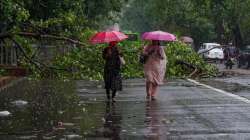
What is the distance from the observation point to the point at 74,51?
26.4 metres

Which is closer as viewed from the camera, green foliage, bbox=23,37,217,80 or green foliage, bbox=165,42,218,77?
green foliage, bbox=23,37,217,80

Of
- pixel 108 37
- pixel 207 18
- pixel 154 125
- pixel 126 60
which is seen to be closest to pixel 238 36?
pixel 207 18

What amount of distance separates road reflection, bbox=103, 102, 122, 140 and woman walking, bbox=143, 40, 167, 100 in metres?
1.74

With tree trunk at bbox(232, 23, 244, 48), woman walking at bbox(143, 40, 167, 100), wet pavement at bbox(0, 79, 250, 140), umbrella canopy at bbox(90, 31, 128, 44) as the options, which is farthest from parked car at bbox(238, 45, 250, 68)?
umbrella canopy at bbox(90, 31, 128, 44)

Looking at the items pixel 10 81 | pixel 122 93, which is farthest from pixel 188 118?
pixel 10 81

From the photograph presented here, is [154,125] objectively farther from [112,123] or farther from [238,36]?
[238,36]

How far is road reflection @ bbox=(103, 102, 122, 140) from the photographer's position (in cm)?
1006

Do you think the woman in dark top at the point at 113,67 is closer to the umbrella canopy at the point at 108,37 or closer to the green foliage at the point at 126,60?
the umbrella canopy at the point at 108,37

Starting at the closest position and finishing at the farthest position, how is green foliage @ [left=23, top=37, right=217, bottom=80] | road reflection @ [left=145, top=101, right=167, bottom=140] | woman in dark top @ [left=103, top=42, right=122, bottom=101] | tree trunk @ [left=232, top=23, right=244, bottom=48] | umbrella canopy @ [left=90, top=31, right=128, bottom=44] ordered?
road reflection @ [left=145, top=101, right=167, bottom=140]
umbrella canopy @ [left=90, top=31, right=128, bottom=44]
woman in dark top @ [left=103, top=42, right=122, bottom=101]
green foliage @ [left=23, top=37, right=217, bottom=80]
tree trunk @ [left=232, top=23, right=244, bottom=48]

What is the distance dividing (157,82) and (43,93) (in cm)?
366

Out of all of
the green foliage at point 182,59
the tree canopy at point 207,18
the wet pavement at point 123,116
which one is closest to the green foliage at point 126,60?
the green foliage at point 182,59

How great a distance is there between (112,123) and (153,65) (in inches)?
190

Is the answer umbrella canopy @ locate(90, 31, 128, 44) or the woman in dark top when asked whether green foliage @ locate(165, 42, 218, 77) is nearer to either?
the woman in dark top

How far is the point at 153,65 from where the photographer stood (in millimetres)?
16047
